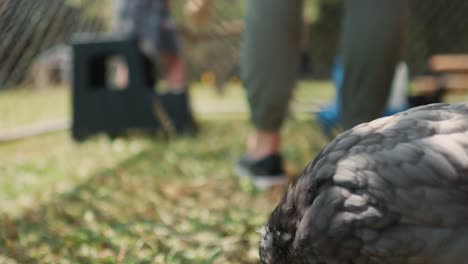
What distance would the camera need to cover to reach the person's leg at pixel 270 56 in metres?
1.59

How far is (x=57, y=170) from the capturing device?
7.16 ft

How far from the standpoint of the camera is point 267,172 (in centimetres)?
185

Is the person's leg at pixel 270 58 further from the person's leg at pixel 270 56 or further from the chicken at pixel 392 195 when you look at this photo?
the chicken at pixel 392 195

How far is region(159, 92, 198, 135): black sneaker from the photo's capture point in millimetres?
2943

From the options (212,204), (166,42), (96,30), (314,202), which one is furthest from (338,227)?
(96,30)

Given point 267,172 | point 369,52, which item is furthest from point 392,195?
point 267,172

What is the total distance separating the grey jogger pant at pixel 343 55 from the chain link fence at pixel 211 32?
512 millimetres

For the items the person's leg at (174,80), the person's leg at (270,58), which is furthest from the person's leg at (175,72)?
the person's leg at (270,58)

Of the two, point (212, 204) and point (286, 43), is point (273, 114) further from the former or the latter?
point (212, 204)

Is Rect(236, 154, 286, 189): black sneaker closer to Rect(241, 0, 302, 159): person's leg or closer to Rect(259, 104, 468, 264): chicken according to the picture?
Rect(241, 0, 302, 159): person's leg

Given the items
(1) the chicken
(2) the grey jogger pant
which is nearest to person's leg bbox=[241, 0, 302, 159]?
(2) the grey jogger pant

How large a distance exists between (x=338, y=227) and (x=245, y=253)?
1.82 ft

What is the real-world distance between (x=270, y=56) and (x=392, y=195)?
0.99 metres

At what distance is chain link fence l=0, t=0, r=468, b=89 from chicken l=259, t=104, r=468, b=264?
1.04 meters
